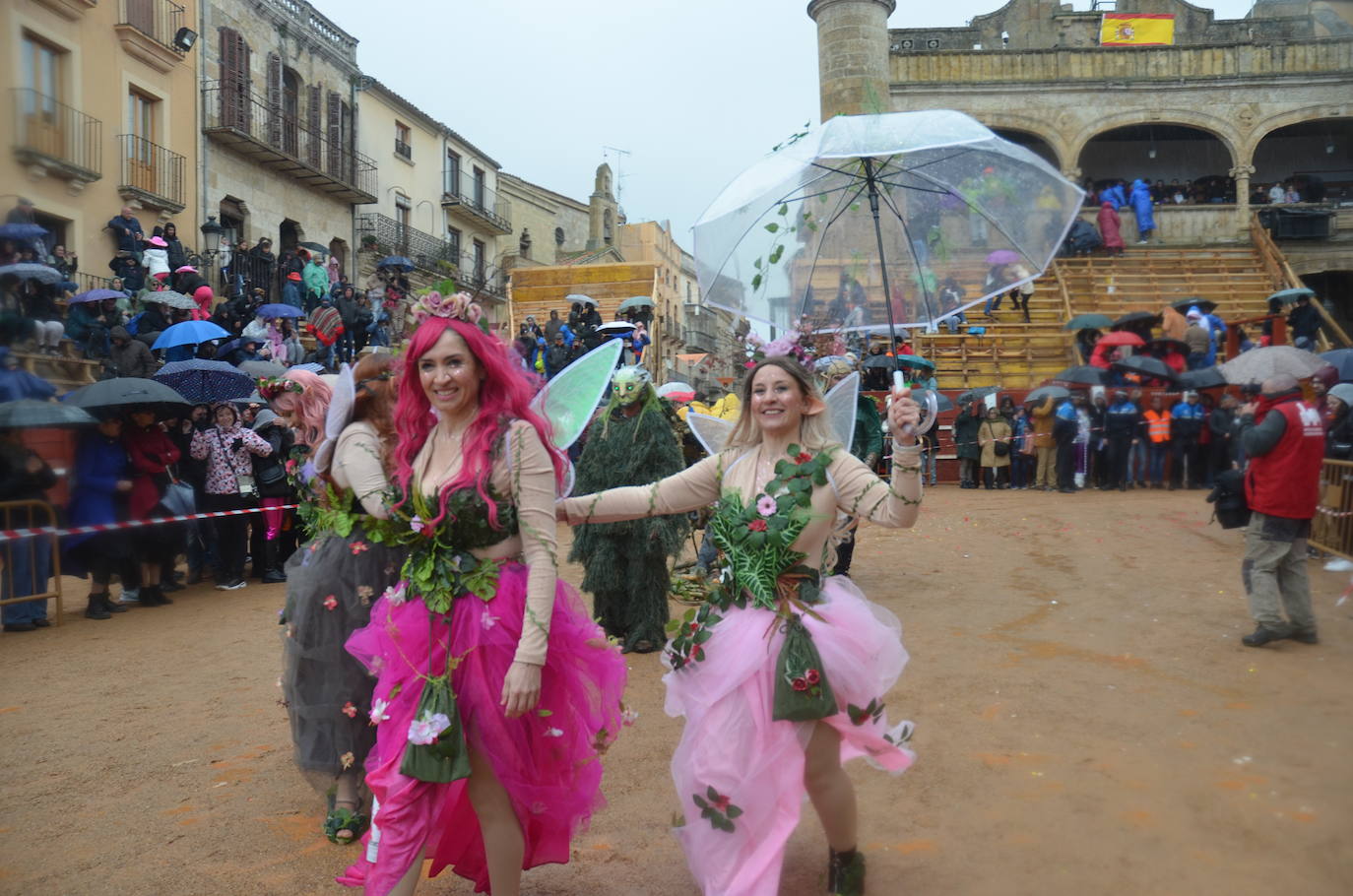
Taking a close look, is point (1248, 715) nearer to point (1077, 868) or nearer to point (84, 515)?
point (1077, 868)

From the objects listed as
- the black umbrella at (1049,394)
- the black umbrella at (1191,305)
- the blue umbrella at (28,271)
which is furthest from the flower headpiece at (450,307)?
the black umbrella at (1191,305)

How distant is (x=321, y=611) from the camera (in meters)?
3.82

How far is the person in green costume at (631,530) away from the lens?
6.50 metres

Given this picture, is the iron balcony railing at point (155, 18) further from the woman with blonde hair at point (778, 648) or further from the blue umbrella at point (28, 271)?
the woman with blonde hair at point (778, 648)

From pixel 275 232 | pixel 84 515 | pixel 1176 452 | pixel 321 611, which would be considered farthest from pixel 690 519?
pixel 275 232

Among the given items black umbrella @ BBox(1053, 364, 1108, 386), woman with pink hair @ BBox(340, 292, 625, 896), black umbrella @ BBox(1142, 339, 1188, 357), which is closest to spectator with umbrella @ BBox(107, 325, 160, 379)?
woman with pink hair @ BBox(340, 292, 625, 896)

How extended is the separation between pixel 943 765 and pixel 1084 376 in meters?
11.8

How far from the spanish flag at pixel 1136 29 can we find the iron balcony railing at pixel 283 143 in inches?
850

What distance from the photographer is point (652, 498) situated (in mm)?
3389

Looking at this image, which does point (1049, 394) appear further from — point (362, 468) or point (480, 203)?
point (480, 203)

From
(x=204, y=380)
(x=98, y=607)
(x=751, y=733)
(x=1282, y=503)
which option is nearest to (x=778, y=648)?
(x=751, y=733)

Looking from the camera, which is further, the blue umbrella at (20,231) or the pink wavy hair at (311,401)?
the pink wavy hair at (311,401)

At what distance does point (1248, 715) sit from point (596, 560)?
12.4 feet

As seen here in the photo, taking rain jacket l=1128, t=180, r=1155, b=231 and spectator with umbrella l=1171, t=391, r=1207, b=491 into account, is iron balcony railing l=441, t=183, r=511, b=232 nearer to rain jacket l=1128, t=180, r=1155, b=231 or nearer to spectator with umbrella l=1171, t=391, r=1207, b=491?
rain jacket l=1128, t=180, r=1155, b=231
